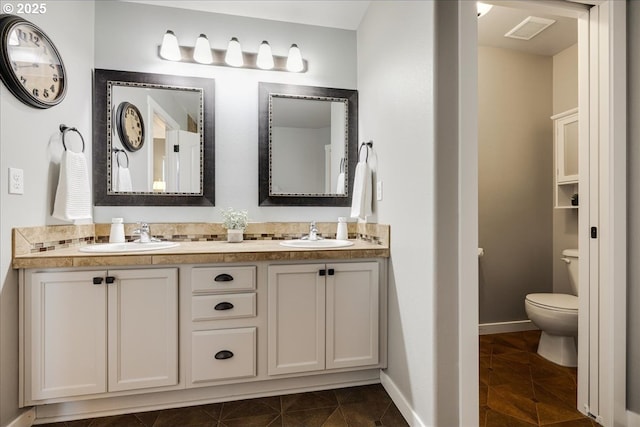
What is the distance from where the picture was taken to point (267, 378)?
1.70 metres

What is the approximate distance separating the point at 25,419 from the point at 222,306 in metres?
1.03

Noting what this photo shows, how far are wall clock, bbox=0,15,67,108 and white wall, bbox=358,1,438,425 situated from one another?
1.81m

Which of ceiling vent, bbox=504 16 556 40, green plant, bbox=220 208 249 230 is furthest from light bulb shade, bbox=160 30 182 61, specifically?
ceiling vent, bbox=504 16 556 40

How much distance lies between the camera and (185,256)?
1.57 m

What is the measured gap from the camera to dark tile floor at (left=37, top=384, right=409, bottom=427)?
1.53 m

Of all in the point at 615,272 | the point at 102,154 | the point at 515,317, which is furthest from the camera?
the point at 515,317

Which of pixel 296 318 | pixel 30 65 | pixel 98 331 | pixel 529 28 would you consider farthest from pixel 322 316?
pixel 529 28

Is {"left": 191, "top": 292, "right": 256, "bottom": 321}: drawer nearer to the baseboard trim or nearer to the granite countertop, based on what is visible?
the granite countertop

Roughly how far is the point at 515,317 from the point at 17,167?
3.47 m

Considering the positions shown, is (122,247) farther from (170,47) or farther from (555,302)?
(555,302)

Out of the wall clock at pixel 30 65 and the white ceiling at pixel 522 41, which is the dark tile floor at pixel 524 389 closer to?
the white ceiling at pixel 522 41

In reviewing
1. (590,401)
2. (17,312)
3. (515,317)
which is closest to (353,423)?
(590,401)

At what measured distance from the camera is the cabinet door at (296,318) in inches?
66.6

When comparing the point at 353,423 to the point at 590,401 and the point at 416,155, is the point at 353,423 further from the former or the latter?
the point at 416,155
